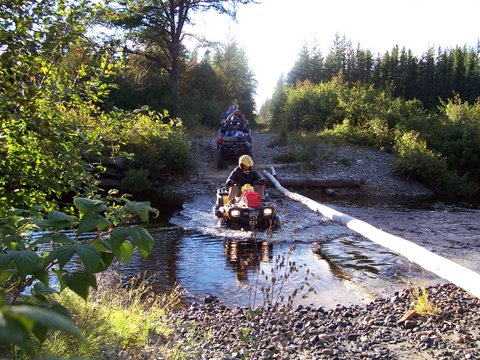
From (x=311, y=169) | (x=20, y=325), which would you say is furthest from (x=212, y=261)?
(x=311, y=169)

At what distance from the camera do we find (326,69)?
62.1m

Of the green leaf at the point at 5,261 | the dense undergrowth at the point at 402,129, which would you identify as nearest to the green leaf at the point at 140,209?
the green leaf at the point at 5,261

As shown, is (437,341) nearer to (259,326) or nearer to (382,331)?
(382,331)

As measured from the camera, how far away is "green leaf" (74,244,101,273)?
1.48m

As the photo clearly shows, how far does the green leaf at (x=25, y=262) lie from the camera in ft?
4.99

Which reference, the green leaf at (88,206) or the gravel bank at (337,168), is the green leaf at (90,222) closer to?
the green leaf at (88,206)

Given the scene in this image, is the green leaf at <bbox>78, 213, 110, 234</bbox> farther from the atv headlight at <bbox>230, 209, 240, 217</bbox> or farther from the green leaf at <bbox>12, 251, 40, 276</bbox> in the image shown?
the atv headlight at <bbox>230, 209, 240, 217</bbox>

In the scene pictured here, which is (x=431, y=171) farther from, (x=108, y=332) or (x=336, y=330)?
(x=108, y=332)

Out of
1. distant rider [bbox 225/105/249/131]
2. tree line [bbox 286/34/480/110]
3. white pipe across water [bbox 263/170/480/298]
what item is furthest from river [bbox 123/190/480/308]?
tree line [bbox 286/34/480/110]

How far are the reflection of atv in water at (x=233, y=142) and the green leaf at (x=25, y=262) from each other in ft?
56.8

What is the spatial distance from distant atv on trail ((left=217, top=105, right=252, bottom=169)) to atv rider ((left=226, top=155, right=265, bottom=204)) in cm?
854

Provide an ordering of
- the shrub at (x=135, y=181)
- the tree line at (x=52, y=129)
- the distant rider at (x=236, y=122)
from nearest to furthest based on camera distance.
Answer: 1. the tree line at (x=52, y=129)
2. the shrub at (x=135, y=181)
3. the distant rider at (x=236, y=122)

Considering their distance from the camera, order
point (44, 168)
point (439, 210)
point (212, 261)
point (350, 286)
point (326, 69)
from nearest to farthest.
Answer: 1. point (44, 168)
2. point (350, 286)
3. point (212, 261)
4. point (439, 210)
5. point (326, 69)

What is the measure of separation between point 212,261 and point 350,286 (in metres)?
2.43
